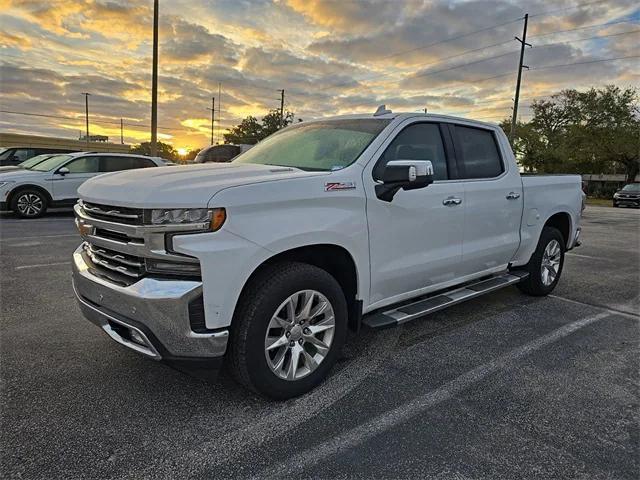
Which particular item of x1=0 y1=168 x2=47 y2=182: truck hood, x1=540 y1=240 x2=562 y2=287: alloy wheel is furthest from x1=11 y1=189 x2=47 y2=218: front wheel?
x1=540 y1=240 x2=562 y2=287: alloy wheel

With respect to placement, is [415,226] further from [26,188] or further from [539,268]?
[26,188]

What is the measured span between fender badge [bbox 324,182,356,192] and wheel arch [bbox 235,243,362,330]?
36 centimetres

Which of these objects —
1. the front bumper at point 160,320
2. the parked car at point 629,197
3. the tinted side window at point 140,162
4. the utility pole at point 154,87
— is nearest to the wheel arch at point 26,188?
the tinted side window at point 140,162

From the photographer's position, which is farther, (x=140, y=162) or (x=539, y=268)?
(x=140, y=162)

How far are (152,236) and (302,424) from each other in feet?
4.53

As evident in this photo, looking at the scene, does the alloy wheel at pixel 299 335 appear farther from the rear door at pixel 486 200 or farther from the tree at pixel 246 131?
the tree at pixel 246 131

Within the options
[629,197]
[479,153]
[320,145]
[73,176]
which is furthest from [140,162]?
[629,197]

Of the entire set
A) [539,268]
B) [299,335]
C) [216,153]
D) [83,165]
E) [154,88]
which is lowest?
[299,335]

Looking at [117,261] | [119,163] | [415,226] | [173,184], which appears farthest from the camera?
[119,163]

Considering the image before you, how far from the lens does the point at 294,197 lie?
279cm

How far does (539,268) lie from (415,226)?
246 centimetres

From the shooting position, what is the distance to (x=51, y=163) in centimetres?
1159

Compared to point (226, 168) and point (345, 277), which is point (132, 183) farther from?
point (345, 277)

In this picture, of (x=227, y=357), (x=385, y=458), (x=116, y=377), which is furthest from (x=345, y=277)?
(x=116, y=377)
